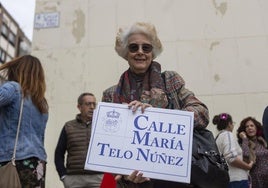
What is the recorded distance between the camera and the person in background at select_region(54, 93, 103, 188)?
10.6ft

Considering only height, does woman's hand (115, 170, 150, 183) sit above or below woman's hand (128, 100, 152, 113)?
below

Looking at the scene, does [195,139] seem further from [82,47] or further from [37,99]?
[82,47]

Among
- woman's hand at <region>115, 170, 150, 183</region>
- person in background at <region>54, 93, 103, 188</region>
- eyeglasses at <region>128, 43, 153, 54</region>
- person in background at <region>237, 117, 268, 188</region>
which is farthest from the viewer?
person in background at <region>237, 117, 268, 188</region>

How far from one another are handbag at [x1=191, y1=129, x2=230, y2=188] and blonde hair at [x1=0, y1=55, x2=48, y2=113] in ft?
3.96

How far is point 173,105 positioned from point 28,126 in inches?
41.1

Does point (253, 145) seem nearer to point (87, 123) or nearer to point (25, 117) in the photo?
point (87, 123)

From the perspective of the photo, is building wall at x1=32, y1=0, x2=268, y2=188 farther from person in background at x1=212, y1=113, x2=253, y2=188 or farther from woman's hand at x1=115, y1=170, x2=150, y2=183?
woman's hand at x1=115, y1=170, x2=150, y2=183

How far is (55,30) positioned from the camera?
230 inches

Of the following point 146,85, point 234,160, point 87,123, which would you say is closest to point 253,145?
point 234,160

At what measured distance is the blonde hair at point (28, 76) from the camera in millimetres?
2379

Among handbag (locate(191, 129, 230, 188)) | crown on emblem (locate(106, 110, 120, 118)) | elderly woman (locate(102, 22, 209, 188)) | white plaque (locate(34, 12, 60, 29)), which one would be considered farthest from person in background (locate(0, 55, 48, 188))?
white plaque (locate(34, 12, 60, 29))

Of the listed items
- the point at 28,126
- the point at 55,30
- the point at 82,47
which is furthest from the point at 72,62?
the point at 28,126

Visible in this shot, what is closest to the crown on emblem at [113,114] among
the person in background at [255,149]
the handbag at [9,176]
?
the handbag at [9,176]

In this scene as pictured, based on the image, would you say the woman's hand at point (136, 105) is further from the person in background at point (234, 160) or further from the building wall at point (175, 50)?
the building wall at point (175, 50)
